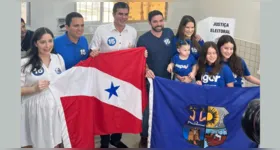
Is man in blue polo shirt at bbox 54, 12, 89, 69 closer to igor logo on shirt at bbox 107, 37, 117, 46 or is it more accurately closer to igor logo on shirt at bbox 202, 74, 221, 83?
igor logo on shirt at bbox 107, 37, 117, 46

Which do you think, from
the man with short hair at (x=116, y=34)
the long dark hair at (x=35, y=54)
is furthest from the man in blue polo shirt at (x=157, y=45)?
the long dark hair at (x=35, y=54)

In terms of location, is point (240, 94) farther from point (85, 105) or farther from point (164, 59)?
point (85, 105)

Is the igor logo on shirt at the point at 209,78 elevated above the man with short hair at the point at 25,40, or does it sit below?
below

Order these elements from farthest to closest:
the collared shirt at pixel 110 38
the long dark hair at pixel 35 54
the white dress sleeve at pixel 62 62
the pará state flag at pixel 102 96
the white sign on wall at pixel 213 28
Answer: the white sign on wall at pixel 213 28, the collared shirt at pixel 110 38, the pará state flag at pixel 102 96, the white dress sleeve at pixel 62 62, the long dark hair at pixel 35 54

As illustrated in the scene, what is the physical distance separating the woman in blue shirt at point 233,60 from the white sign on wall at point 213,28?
0.33 feet

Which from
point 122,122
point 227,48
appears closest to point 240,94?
point 227,48

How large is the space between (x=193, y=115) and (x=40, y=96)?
1.27 m

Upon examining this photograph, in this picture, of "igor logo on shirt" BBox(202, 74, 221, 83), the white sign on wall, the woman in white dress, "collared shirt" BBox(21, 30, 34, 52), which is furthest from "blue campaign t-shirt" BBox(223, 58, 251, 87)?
"collared shirt" BBox(21, 30, 34, 52)

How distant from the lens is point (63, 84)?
9.10 ft

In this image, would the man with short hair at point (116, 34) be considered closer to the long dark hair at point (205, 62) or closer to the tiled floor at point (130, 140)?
the long dark hair at point (205, 62)

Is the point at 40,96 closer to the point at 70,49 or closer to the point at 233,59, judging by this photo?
the point at 70,49

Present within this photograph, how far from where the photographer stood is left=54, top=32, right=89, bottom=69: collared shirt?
107 inches

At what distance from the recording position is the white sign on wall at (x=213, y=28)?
10.1 ft

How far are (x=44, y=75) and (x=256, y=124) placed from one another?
5.30 ft
